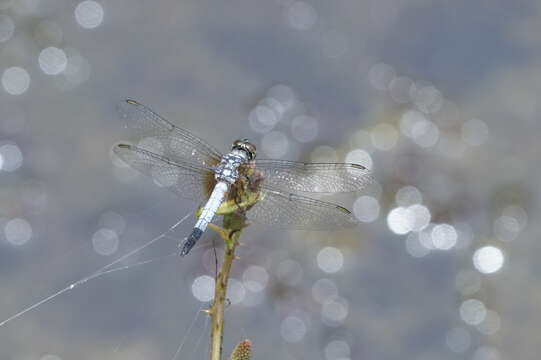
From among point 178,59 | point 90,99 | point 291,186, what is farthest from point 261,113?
point 291,186

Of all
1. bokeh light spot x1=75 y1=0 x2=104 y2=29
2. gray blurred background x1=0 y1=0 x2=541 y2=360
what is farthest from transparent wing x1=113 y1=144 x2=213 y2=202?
bokeh light spot x1=75 y1=0 x2=104 y2=29

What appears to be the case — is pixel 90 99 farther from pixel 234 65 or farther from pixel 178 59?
pixel 234 65

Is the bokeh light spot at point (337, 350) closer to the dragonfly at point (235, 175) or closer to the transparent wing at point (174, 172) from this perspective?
the dragonfly at point (235, 175)

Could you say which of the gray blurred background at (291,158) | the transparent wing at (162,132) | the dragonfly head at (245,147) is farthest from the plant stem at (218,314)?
the gray blurred background at (291,158)

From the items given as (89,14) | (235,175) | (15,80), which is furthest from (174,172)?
(89,14)

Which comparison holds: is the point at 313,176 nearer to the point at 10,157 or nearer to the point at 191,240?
the point at 191,240

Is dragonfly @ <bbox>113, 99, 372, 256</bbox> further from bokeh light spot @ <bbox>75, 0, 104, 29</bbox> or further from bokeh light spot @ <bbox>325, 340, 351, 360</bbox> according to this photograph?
bokeh light spot @ <bbox>75, 0, 104, 29</bbox>
